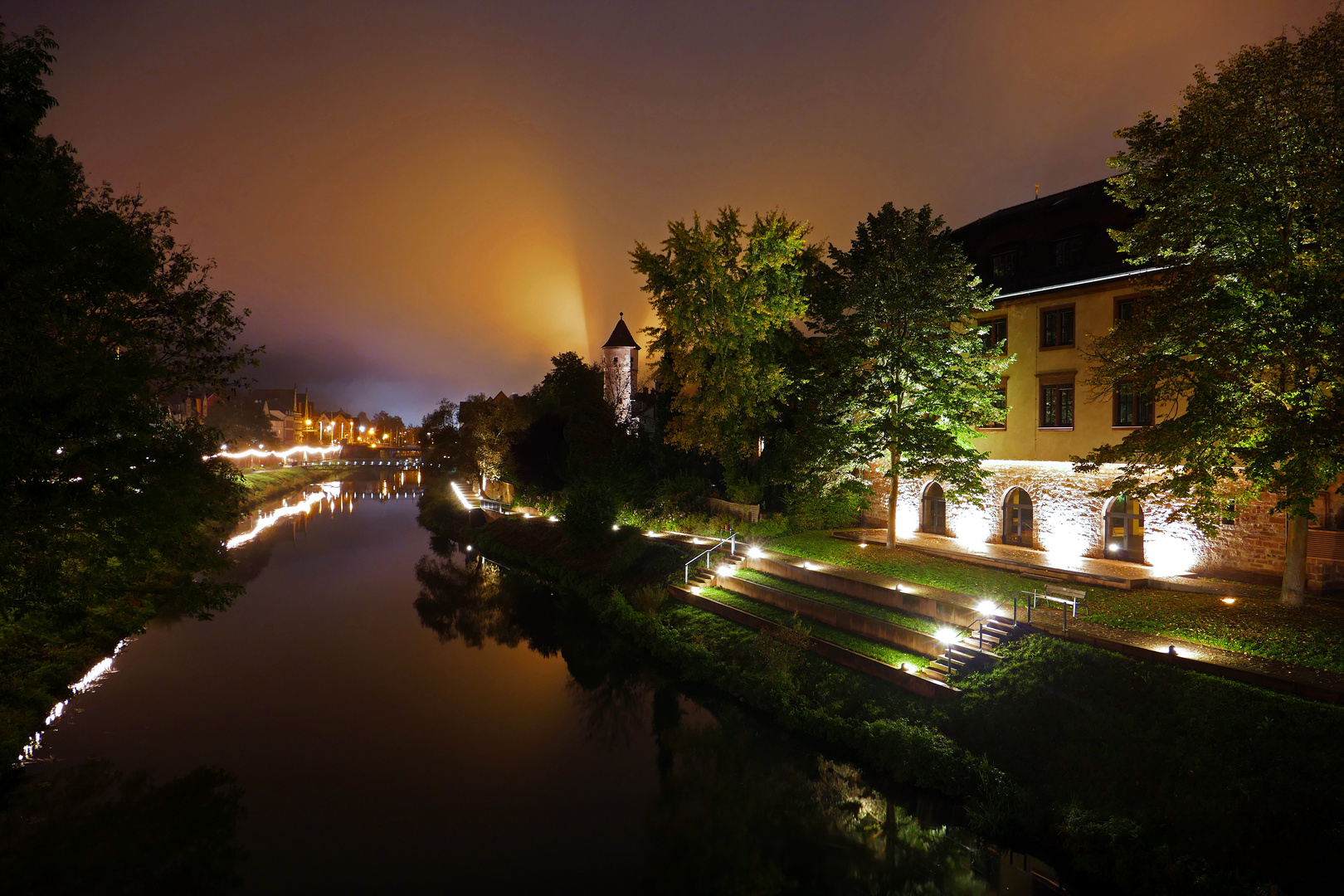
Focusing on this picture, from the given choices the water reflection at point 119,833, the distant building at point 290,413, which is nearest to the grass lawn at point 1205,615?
the water reflection at point 119,833

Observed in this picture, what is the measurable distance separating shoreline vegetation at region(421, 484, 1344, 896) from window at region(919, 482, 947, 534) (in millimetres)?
12759

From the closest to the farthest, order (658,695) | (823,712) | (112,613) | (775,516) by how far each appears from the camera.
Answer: (823,712) → (658,695) → (112,613) → (775,516)

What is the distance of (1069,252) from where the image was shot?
2306cm

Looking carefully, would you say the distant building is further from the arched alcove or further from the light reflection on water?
the arched alcove

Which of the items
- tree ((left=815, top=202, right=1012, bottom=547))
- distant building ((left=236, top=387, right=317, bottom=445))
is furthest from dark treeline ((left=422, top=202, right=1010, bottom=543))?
distant building ((left=236, top=387, right=317, bottom=445))

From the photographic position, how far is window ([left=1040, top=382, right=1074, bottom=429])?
22.6 metres

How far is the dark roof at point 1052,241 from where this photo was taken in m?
21.9

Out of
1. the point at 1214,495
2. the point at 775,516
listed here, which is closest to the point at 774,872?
the point at 1214,495

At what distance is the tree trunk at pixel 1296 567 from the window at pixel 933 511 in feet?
41.2

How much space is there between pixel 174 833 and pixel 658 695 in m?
11.0

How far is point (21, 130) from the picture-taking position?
12.0m

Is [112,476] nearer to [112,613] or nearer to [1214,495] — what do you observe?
[112,613]

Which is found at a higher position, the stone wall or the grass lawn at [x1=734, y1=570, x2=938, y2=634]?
the stone wall

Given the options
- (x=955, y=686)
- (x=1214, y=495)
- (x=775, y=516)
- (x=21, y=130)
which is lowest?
(x=955, y=686)
